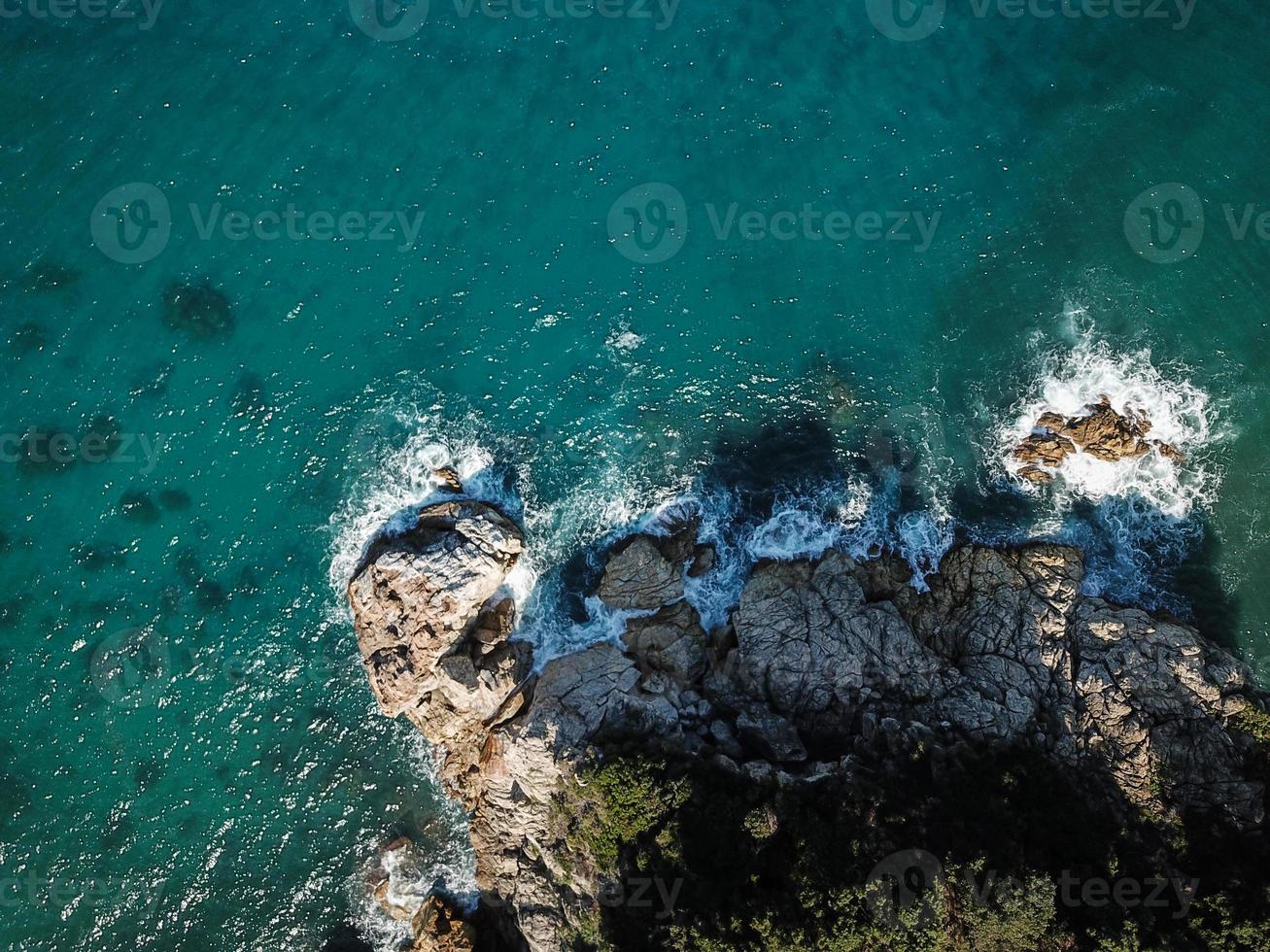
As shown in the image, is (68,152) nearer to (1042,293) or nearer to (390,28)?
(390,28)

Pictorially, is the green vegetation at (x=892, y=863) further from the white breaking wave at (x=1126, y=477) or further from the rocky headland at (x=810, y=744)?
the white breaking wave at (x=1126, y=477)

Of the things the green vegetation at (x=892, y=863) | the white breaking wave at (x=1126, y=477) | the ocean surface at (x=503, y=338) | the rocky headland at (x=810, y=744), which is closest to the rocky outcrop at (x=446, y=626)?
the rocky headland at (x=810, y=744)

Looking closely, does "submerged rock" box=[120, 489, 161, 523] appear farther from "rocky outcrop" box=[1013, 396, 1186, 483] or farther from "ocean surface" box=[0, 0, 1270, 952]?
"rocky outcrop" box=[1013, 396, 1186, 483]

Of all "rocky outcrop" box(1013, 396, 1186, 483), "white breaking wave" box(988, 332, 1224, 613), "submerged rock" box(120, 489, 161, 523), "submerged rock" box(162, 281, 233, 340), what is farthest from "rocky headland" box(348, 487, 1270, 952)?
"submerged rock" box(162, 281, 233, 340)

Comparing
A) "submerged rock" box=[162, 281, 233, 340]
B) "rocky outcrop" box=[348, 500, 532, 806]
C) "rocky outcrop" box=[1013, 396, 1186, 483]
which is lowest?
"rocky outcrop" box=[348, 500, 532, 806]

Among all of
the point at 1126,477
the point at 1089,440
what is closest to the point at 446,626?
the point at 1089,440

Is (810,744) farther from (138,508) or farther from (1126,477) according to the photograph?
(138,508)

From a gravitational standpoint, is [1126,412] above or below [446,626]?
above
